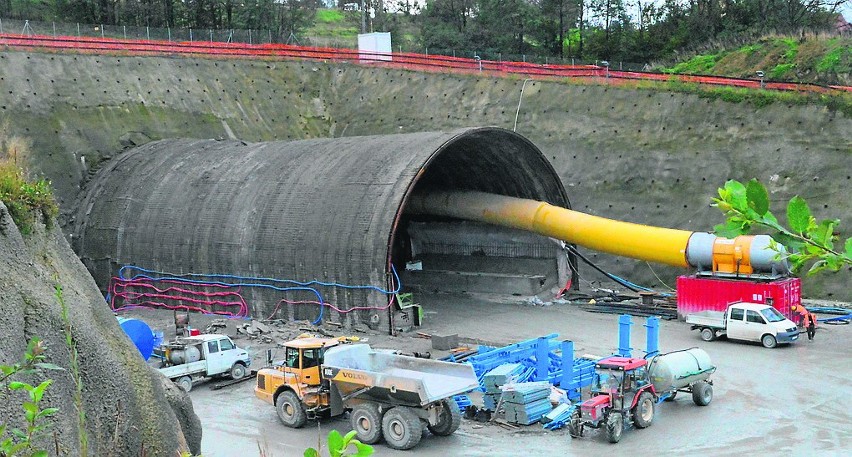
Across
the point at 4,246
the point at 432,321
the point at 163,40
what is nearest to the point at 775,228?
the point at 4,246

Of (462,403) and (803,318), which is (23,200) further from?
(803,318)

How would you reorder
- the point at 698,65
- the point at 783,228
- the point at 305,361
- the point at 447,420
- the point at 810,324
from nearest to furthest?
the point at 783,228 < the point at 447,420 < the point at 305,361 < the point at 810,324 < the point at 698,65

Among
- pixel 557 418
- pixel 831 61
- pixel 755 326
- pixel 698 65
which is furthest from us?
pixel 698 65

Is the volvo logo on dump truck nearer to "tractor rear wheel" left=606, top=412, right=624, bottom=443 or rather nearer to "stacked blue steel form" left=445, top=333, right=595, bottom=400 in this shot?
"stacked blue steel form" left=445, top=333, right=595, bottom=400

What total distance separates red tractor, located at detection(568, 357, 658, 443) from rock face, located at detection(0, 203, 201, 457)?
25.7ft

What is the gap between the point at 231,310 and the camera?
2894 centimetres

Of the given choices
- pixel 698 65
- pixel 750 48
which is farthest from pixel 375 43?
pixel 750 48

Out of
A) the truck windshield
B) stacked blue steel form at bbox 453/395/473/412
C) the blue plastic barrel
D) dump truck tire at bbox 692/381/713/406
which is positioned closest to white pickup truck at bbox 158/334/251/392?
the blue plastic barrel

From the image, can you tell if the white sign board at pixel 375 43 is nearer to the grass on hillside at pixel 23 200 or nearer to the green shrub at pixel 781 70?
the green shrub at pixel 781 70

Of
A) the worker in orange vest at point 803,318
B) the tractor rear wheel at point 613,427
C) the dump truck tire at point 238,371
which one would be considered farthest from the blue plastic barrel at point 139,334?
the worker in orange vest at point 803,318

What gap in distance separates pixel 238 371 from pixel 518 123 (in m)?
23.5

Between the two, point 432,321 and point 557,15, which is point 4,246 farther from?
point 557,15

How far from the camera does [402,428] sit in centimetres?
1574

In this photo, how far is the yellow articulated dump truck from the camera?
15.8 metres
